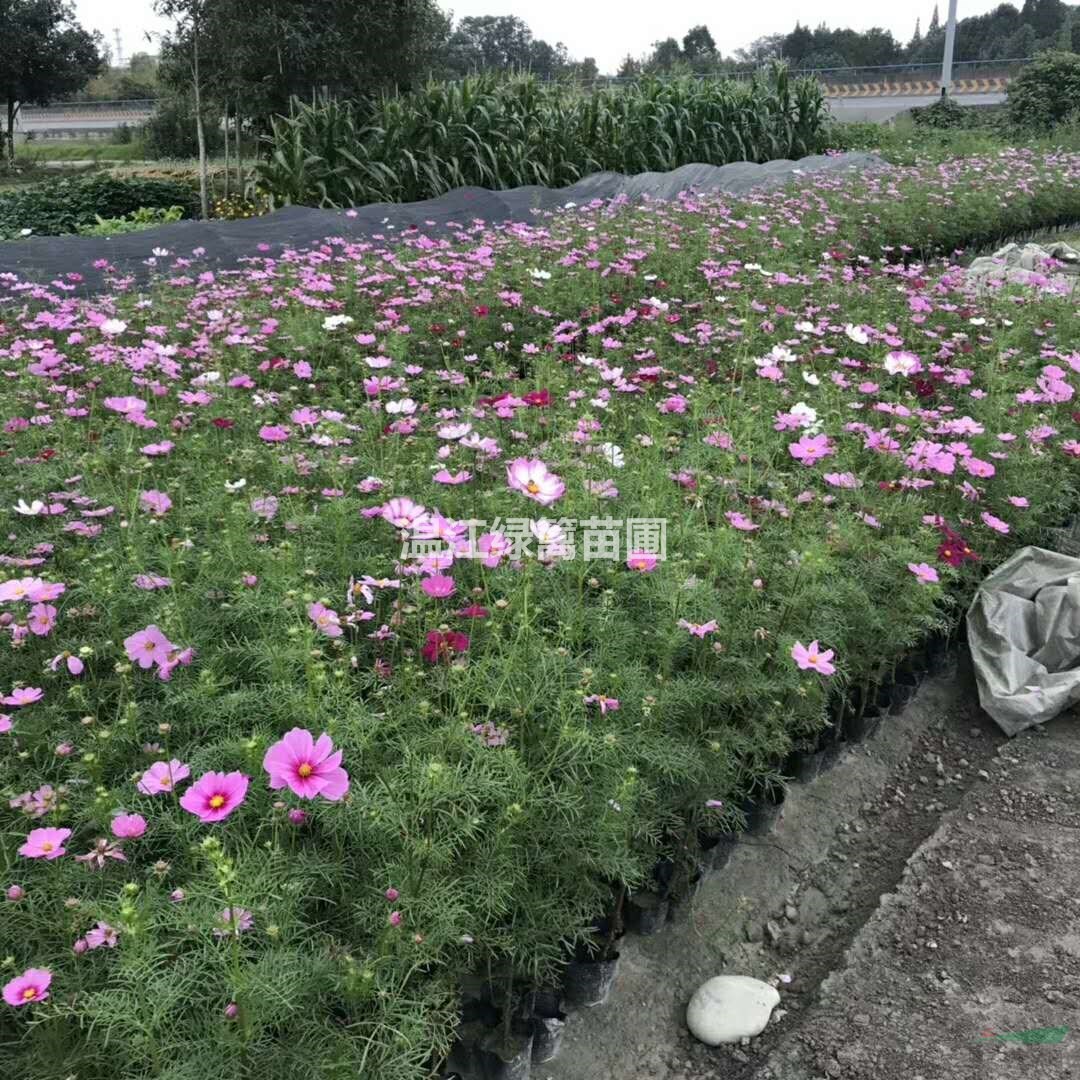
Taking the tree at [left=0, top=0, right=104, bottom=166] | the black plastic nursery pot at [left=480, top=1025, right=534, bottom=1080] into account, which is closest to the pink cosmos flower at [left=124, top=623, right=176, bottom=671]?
the black plastic nursery pot at [left=480, top=1025, right=534, bottom=1080]

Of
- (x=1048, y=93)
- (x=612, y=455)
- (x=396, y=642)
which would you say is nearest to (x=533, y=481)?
(x=396, y=642)

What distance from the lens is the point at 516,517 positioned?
7.32 feet

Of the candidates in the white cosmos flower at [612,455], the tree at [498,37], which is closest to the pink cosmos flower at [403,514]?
the white cosmos flower at [612,455]

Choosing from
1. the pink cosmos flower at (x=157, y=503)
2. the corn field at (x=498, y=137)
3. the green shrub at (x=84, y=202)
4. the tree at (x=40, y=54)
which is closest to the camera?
the pink cosmos flower at (x=157, y=503)

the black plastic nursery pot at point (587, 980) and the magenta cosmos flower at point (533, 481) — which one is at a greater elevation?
the magenta cosmos flower at point (533, 481)

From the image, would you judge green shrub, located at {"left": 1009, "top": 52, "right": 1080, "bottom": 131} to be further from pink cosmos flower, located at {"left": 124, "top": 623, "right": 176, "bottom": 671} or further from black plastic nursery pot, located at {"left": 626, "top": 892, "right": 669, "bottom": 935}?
pink cosmos flower, located at {"left": 124, "top": 623, "right": 176, "bottom": 671}

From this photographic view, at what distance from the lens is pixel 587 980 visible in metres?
1.80

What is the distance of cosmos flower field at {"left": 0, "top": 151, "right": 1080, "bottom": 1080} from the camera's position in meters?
1.25

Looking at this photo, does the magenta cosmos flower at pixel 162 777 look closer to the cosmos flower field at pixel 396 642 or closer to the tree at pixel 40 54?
the cosmos flower field at pixel 396 642

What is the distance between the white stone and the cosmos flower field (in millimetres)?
287

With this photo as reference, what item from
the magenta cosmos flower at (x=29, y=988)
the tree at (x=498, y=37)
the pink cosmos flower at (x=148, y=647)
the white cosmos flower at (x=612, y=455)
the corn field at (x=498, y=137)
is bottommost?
the magenta cosmos flower at (x=29, y=988)

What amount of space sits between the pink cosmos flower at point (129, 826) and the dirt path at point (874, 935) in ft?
2.95

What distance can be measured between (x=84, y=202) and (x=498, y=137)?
637cm

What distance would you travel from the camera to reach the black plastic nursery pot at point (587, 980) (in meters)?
1.79
